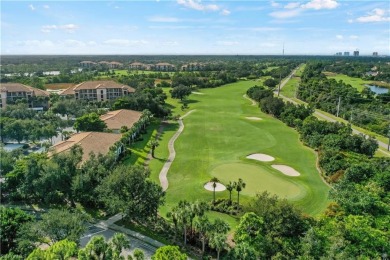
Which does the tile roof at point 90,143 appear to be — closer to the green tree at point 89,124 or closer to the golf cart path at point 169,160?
the green tree at point 89,124

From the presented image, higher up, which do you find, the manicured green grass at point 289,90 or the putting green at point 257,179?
the manicured green grass at point 289,90

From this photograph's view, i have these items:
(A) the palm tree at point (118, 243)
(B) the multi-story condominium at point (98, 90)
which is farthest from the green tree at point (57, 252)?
(B) the multi-story condominium at point (98, 90)

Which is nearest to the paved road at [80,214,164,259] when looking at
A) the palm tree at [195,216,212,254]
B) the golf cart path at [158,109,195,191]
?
the palm tree at [195,216,212,254]

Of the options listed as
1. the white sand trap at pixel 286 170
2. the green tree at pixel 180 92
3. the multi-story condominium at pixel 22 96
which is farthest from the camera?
the green tree at pixel 180 92

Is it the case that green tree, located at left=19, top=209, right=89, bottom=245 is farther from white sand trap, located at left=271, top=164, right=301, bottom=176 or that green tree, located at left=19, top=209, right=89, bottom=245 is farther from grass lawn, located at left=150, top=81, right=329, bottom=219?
white sand trap, located at left=271, top=164, right=301, bottom=176

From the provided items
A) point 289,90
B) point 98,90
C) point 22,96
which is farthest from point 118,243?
point 289,90
